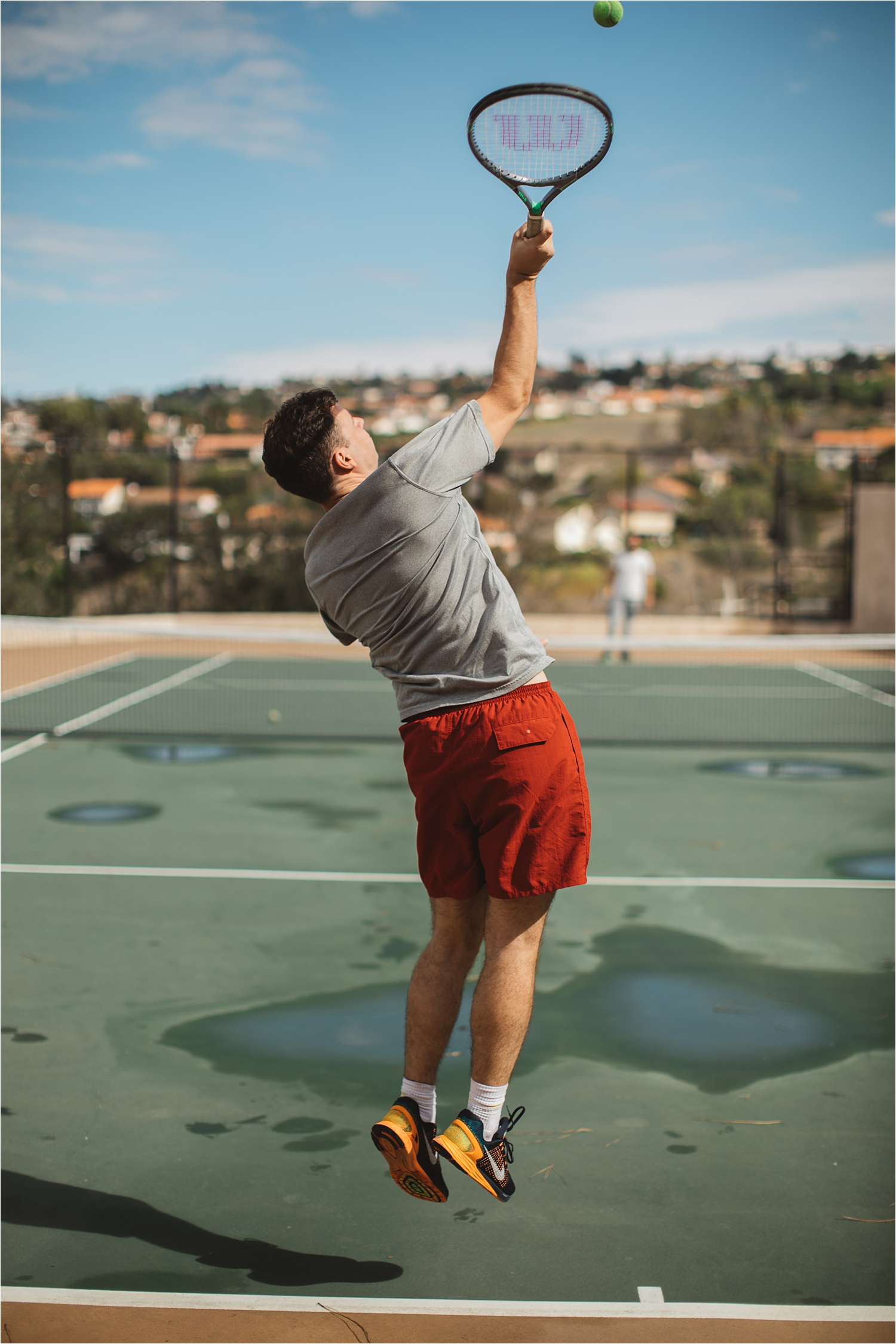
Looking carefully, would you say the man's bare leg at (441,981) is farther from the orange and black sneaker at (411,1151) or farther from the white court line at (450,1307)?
the white court line at (450,1307)

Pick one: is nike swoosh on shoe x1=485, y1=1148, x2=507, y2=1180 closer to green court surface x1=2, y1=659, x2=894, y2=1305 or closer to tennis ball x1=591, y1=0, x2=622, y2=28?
green court surface x1=2, y1=659, x2=894, y2=1305

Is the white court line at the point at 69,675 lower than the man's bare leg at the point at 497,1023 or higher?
lower

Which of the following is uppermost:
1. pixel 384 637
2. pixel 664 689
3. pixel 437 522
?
pixel 437 522

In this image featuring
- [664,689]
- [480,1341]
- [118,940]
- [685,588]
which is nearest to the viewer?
[480,1341]

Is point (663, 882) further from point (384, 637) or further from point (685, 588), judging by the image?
point (685, 588)

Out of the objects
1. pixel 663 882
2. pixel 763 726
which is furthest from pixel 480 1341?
pixel 763 726

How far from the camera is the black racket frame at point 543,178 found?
275 centimetres

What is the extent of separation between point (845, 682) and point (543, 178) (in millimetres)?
13936

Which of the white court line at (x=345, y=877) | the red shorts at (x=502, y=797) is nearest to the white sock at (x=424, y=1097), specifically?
the red shorts at (x=502, y=797)

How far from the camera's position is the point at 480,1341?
260 cm

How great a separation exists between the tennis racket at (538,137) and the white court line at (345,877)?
4034 millimetres

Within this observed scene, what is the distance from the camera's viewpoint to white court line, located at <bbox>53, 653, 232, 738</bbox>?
11477 mm

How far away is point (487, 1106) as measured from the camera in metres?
2.78

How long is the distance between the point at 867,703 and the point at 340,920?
966 cm
